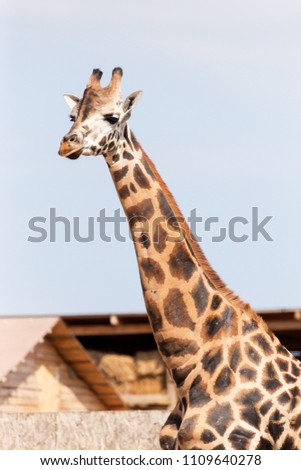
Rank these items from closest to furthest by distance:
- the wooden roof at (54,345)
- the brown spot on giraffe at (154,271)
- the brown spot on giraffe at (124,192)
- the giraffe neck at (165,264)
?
1. the giraffe neck at (165,264)
2. the brown spot on giraffe at (154,271)
3. the brown spot on giraffe at (124,192)
4. the wooden roof at (54,345)

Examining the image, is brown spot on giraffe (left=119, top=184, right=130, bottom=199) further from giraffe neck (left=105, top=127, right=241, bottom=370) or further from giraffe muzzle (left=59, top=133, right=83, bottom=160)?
giraffe muzzle (left=59, top=133, right=83, bottom=160)

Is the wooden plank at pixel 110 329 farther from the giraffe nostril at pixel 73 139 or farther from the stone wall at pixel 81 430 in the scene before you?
the giraffe nostril at pixel 73 139

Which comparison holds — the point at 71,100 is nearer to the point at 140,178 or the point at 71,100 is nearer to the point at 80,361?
the point at 140,178

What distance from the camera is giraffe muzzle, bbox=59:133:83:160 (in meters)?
9.20

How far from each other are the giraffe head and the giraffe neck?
0.19 metres

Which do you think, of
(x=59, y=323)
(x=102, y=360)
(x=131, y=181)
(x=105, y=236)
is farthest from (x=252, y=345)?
(x=102, y=360)

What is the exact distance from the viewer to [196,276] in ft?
31.7

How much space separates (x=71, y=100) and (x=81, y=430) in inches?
177

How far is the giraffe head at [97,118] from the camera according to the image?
9.29 metres

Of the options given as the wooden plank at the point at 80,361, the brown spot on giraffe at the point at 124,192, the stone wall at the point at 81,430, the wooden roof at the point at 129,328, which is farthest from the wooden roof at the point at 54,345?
the brown spot on giraffe at the point at 124,192

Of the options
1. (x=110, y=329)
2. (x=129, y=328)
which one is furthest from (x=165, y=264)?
(x=110, y=329)

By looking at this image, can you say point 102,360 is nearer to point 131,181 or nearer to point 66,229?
point 66,229

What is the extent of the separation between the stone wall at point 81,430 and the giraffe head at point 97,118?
14.4 ft
